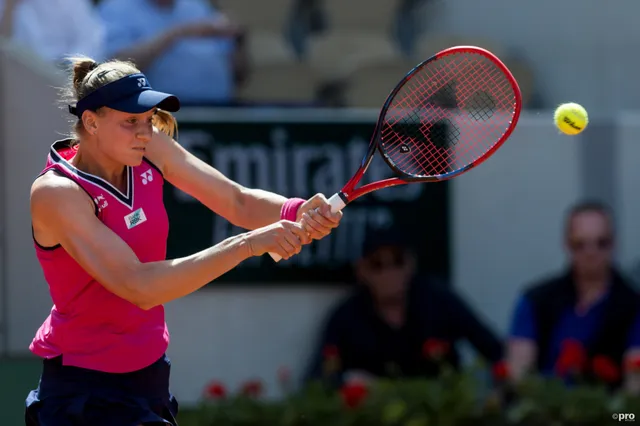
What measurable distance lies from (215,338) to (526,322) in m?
1.59

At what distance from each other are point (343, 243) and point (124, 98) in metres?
3.22

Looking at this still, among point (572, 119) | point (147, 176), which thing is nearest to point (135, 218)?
point (147, 176)

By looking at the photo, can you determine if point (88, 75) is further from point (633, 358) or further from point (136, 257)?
point (633, 358)

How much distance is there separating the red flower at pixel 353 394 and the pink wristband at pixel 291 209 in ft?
7.01

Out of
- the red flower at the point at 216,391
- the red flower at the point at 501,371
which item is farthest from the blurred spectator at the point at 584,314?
the red flower at the point at 216,391

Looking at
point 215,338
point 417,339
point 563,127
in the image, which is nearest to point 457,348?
point 417,339

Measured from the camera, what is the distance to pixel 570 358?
5.56 metres

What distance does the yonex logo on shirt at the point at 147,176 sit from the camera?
11.2 ft

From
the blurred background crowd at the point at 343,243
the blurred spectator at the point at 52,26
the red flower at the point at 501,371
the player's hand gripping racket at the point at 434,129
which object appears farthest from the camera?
the blurred spectator at the point at 52,26

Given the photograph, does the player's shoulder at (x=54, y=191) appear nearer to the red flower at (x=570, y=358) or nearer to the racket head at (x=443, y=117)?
the racket head at (x=443, y=117)

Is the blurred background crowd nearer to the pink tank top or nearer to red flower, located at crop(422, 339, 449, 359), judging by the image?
red flower, located at crop(422, 339, 449, 359)

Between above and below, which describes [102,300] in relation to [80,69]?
below

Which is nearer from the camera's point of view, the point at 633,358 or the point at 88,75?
the point at 88,75

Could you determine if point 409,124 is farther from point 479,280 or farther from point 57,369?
point 479,280
